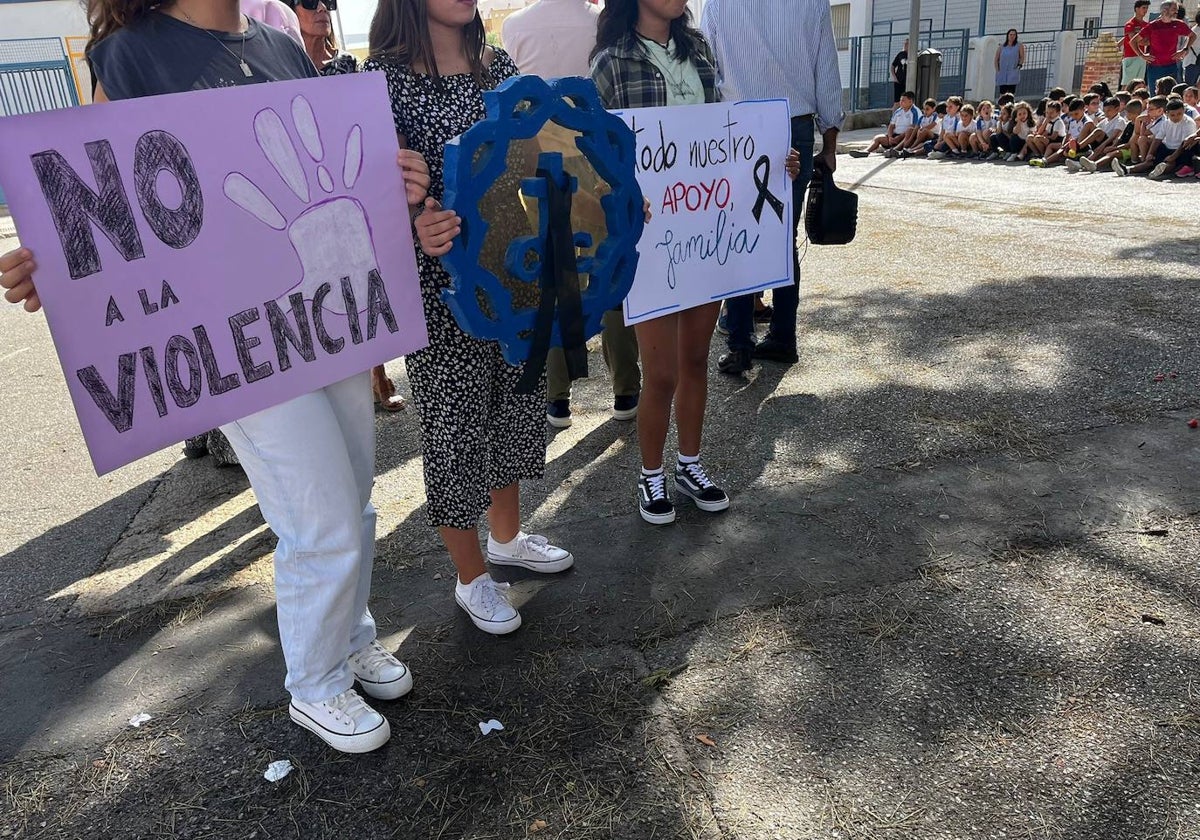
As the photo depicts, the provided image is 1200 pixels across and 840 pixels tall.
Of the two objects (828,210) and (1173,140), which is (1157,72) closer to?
(1173,140)

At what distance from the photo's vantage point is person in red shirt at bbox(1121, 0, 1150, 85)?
15.9 metres

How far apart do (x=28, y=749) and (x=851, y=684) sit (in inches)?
88.7

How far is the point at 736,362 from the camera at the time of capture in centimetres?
511

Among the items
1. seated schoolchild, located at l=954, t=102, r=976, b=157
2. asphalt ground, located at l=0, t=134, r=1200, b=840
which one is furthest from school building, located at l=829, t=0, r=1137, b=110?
asphalt ground, located at l=0, t=134, r=1200, b=840

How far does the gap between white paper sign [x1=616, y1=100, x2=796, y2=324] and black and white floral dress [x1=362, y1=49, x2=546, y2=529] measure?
621 millimetres

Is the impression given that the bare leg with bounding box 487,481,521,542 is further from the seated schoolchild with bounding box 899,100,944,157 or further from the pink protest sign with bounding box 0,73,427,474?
the seated schoolchild with bounding box 899,100,944,157

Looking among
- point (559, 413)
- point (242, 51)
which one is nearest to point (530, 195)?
point (242, 51)

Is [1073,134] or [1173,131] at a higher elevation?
[1173,131]

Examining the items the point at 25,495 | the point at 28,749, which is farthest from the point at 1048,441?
the point at 25,495

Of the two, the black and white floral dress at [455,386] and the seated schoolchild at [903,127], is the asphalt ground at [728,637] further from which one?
the seated schoolchild at [903,127]

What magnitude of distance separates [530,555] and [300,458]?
1.23 metres

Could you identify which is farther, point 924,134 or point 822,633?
point 924,134

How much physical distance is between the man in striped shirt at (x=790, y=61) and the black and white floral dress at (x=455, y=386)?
2.44 m

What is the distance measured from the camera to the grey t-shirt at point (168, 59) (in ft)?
6.24
